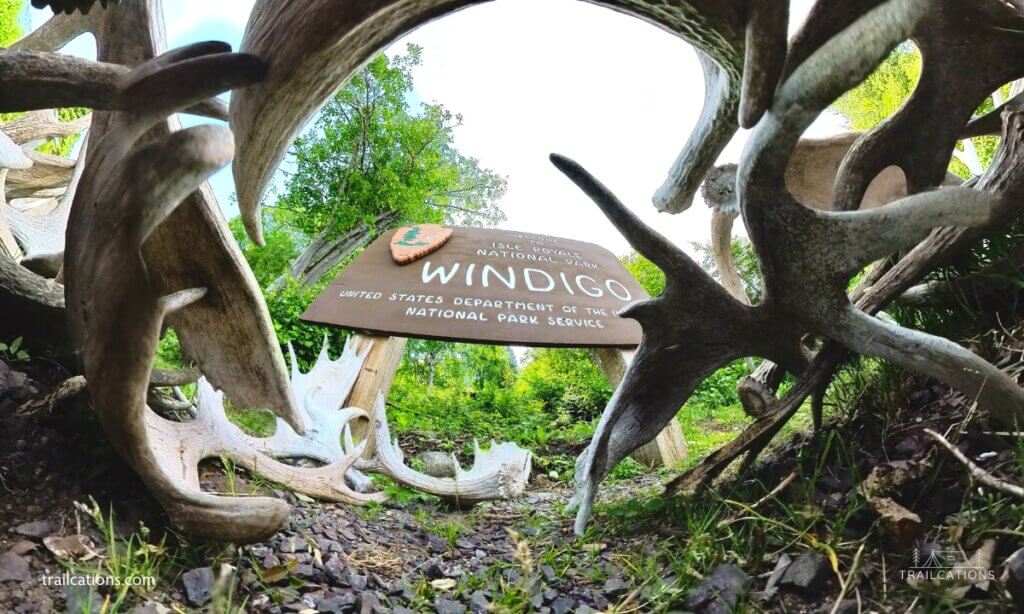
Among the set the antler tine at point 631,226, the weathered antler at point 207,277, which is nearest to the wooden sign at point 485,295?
the weathered antler at point 207,277

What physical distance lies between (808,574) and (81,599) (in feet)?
3.58

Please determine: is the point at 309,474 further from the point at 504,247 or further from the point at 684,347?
the point at 504,247

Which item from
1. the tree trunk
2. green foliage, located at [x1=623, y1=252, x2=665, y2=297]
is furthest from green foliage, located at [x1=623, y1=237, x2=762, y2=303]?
the tree trunk

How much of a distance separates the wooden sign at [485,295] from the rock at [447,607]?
102cm

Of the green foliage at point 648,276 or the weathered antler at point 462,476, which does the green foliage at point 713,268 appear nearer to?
the green foliage at point 648,276

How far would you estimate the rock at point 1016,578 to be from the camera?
72cm

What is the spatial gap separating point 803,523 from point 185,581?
106 cm

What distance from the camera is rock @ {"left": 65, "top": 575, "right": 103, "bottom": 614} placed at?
2.76ft

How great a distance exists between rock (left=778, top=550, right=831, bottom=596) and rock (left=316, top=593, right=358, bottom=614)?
733mm

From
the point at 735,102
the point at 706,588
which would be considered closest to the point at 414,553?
the point at 706,588

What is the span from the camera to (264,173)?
3.36 ft

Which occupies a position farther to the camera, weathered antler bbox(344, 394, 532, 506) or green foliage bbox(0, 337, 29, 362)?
weathered antler bbox(344, 394, 532, 506)

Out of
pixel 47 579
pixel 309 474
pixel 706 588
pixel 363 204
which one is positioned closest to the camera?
pixel 47 579

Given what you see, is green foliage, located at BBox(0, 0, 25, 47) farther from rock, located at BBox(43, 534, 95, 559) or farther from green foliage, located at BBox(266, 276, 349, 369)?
rock, located at BBox(43, 534, 95, 559)
